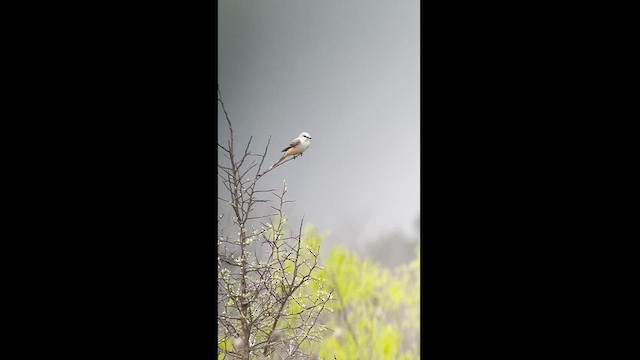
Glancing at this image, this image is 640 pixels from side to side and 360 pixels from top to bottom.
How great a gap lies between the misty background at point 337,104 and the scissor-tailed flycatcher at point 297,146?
15 millimetres

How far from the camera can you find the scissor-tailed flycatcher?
1.84 meters

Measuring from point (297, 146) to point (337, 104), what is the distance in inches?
6.7

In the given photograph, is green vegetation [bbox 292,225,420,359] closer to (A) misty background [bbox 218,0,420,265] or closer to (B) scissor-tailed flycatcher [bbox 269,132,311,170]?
(A) misty background [bbox 218,0,420,265]

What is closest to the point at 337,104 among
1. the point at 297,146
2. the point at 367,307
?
the point at 297,146

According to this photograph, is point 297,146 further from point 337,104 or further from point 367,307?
point 367,307

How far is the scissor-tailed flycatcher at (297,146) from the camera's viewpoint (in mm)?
1841

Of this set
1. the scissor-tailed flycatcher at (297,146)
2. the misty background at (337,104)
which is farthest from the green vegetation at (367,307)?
the scissor-tailed flycatcher at (297,146)

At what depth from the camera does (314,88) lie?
6.03 feet

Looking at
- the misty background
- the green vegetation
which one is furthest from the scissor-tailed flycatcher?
the green vegetation
